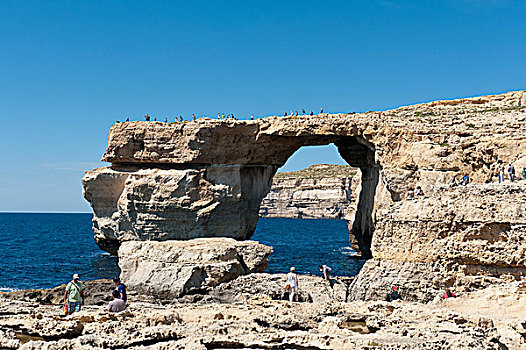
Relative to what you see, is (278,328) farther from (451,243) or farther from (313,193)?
(313,193)

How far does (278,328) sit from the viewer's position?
11781mm

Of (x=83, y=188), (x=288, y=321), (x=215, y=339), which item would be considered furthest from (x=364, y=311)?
(x=83, y=188)

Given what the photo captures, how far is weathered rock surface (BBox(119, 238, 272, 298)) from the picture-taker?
22.3 m

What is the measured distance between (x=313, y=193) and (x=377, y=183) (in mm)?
73132

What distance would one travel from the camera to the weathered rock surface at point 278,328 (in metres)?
10.1

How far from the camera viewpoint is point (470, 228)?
55.0ft

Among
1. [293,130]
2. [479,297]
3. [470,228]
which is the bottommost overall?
[479,297]

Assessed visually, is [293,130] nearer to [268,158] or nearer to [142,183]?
[268,158]

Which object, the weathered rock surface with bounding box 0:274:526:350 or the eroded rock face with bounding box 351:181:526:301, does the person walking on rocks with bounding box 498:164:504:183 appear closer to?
the eroded rock face with bounding box 351:181:526:301

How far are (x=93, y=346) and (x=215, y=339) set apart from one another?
2.44 metres

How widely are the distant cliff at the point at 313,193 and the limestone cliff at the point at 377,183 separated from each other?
60.7m

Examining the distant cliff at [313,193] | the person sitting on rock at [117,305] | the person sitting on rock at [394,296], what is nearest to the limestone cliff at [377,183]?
the person sitting on rock at [394,296]

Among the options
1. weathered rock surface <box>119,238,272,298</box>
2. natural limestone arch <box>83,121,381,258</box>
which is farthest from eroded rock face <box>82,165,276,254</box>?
weathered rock surface <box>119,238,272,298</box>

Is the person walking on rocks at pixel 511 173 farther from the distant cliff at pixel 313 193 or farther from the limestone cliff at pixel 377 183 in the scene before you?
the distant cliff at pixel 313 193
